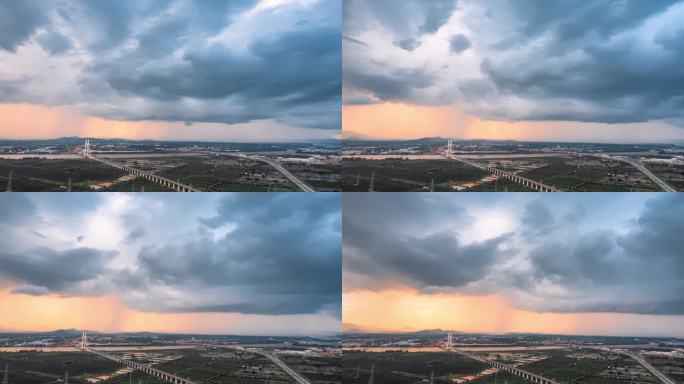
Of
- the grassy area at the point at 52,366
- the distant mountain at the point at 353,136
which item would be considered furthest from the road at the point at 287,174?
the grassy area at the point at 52,366

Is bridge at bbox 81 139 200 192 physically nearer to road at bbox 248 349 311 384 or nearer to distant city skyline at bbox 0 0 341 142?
distant city skyline at bbox 0 0 341 142

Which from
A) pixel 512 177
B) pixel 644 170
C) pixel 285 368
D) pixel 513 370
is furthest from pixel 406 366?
pixel 644 170

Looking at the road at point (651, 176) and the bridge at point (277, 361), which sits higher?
the road at point (651, 176)

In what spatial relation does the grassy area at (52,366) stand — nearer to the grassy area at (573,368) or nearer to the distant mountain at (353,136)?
the distant mountain at (353,136)

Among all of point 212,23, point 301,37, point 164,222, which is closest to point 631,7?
point 301,37

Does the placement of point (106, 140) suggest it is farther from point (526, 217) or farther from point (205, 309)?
point (526, 217)

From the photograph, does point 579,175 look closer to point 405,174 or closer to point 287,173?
point 405,174

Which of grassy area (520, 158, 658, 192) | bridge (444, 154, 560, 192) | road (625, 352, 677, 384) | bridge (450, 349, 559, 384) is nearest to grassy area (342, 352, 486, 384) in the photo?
bridge (450, 349, 559, 384)
